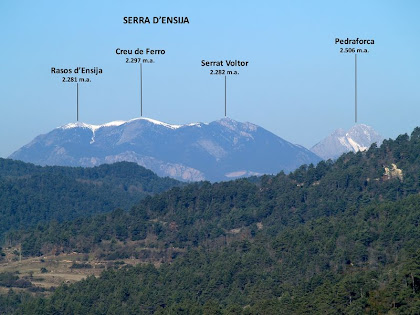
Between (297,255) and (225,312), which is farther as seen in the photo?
(297,255)

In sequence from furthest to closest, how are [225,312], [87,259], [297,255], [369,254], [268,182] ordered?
[268,182]
[87,259]
[297,255]
[369,254]
[225,312]

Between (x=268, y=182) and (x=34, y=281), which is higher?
(x=268, y=182)

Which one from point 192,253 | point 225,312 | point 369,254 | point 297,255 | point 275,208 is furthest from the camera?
point 275,208

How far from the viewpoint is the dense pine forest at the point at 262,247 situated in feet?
333

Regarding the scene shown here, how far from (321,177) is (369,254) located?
68.8 m

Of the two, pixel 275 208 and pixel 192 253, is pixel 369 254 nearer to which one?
pixel 192 253

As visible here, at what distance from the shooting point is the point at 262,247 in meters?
141

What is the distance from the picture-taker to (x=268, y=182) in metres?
197

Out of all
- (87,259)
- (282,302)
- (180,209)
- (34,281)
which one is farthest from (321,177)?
(282,302)

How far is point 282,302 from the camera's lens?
335 ft

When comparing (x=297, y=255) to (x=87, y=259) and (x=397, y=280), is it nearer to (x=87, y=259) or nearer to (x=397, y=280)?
(x=397, y=280)

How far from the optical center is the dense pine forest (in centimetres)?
10144

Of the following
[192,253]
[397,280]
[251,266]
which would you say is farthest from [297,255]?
[397,280]

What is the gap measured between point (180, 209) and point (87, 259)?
27401 millimetres
